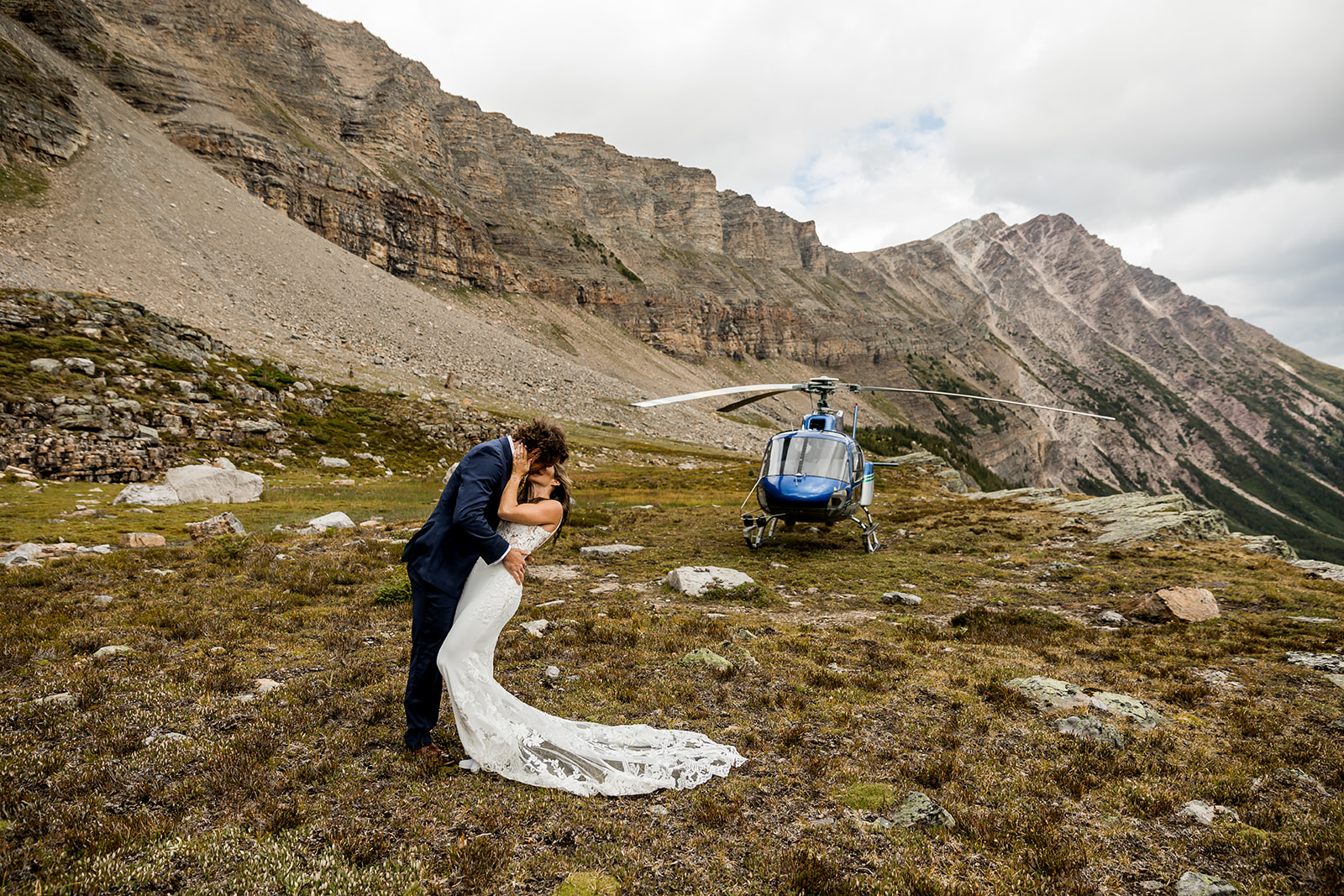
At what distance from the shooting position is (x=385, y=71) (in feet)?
428

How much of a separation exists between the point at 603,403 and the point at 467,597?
2958 inches

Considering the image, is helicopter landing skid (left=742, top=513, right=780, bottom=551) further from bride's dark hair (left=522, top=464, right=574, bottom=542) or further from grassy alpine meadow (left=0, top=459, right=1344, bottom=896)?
bride's dark hair (left=522, top=464, right=574, bottom=542)

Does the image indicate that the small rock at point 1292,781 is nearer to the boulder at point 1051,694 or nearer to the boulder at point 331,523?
the boulder at point 1051,694

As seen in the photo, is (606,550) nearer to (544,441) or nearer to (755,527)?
(755,527)

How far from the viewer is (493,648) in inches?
223

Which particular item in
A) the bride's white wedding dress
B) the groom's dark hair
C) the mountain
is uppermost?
the mountain

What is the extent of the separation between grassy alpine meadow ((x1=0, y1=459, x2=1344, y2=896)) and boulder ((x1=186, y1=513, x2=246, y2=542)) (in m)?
2.33

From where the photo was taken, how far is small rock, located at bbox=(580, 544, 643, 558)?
59.2ft

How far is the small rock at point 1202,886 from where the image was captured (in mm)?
4191

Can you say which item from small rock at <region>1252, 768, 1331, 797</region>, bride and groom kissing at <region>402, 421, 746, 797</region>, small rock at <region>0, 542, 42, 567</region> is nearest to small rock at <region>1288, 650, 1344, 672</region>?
small rock at <region>1252, 768, 1331, 797</region>

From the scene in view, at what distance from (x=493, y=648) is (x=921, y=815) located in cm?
415

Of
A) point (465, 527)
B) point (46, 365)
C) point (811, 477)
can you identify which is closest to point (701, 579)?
point (811, 477)

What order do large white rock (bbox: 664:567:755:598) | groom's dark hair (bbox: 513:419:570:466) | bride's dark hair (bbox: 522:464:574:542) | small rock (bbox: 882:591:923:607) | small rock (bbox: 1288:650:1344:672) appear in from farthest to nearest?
large white rock (bbox: 664:567:755:598)
small rock (bbox: 882:591:923:607)
small rock (bbox: 1288:650:1344:672)
bride's dark hair (bbox: 522:464:574:542)
groom's dark hair (bbox: 513:419:570:466)

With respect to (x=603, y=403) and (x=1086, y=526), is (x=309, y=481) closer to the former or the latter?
(x=1086, y=526)
